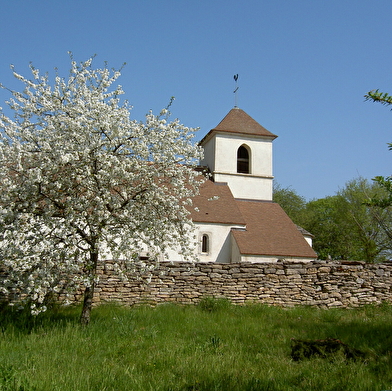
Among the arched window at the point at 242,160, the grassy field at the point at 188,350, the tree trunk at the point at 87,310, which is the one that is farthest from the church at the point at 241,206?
the tree trunk at the point at 87,310

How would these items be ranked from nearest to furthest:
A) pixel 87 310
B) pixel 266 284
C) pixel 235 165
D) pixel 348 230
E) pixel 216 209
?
pixel 87 310 < pixel 266 284 < pixel 216 209 < pixel 235 165 < pixel 348 230

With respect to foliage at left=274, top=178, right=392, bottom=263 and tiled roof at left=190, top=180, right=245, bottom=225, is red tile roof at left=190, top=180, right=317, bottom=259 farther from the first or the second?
foliage at left=274, top=178, right=392, bottom=263

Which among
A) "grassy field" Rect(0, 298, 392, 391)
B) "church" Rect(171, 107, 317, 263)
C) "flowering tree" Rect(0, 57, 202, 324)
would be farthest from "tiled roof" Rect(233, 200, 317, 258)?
"flowering tree" Rect(0, 57, 202, 324)

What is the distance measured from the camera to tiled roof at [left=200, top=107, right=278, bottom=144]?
26.4m

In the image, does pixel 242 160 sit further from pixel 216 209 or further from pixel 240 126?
pixel 216 209

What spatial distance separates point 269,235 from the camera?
20953mm

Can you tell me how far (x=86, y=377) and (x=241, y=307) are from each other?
6458 mm

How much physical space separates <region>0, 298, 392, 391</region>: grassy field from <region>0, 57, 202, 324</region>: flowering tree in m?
0.93

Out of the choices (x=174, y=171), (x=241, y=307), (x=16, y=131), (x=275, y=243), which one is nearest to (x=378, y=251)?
(x=275, y=243)

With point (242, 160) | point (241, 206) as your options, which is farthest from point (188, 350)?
point (242, 160)

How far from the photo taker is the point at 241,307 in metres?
11.4

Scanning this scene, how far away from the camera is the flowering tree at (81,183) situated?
25.2 ft

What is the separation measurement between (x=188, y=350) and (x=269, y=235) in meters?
14.3

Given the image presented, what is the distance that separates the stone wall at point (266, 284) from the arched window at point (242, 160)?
47.6 ft
